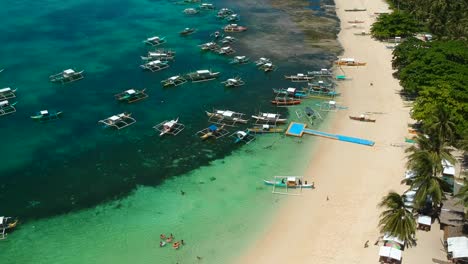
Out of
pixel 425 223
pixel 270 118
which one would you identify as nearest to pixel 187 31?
pixel 270 118

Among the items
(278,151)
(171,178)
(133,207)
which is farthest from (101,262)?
(278,151)

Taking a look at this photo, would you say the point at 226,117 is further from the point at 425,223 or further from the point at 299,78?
the point at 425,223

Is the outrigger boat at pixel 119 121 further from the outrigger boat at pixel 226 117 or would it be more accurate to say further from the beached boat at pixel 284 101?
the beached boat at pixel 284 101

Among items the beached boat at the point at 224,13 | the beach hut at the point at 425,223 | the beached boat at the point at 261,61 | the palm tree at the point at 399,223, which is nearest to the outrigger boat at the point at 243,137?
the palm tree at the point at 399,223

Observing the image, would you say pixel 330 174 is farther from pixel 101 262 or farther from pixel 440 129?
pixel 101 262

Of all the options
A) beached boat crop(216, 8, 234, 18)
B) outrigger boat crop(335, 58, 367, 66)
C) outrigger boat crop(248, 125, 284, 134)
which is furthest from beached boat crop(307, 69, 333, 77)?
beached boat crop(216, 8, 234, 18)

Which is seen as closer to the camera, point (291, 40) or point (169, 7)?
point (291, 40)
